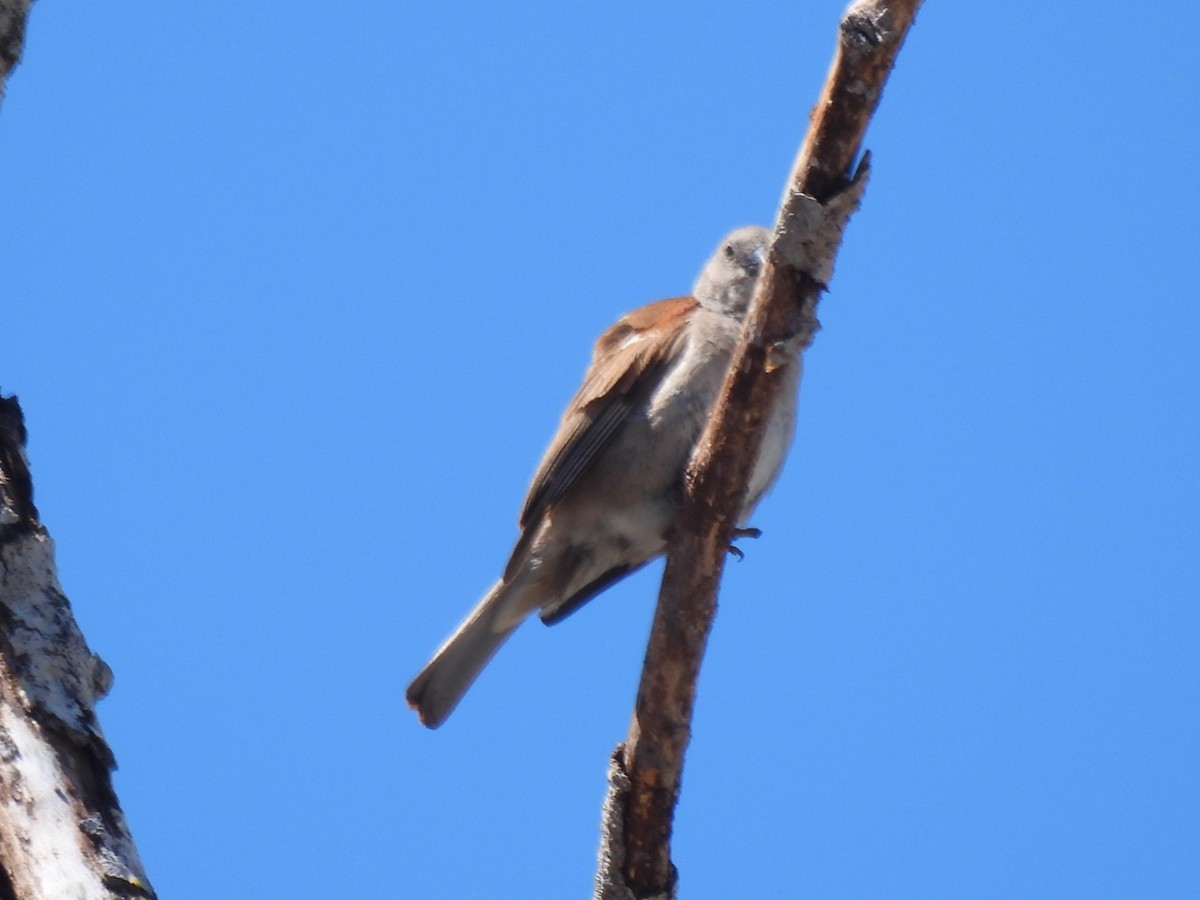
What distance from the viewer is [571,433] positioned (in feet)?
16.5

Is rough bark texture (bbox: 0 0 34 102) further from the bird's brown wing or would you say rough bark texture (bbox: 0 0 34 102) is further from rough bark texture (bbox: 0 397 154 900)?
the bird's brown wing

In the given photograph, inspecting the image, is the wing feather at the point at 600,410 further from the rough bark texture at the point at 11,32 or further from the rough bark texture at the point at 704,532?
the rough bark texture at the point at 11,32

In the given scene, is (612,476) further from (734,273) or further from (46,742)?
(46,742)

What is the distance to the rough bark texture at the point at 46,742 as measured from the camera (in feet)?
9.08

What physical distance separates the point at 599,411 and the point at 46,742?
96.1 inches

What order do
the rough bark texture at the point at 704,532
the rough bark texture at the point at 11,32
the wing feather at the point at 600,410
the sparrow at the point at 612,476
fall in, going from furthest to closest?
the wing feather at the point at 600,410, the sparrow at the point at 612,476, the rough bark texture at the point at 11,32, the rough bark texture at the point at 704,532

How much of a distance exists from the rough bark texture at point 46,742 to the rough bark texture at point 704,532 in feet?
4.34

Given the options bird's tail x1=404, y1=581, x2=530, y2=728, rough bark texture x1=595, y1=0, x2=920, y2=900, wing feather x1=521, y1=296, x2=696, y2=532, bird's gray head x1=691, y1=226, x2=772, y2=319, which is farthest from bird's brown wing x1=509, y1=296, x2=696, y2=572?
rough bark texture x1=595, y1=0, x2=920, y2=900

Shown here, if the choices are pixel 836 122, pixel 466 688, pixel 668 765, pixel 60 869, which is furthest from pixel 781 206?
pixel 466 688

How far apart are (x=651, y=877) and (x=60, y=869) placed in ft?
5.05

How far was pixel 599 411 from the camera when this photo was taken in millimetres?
5000

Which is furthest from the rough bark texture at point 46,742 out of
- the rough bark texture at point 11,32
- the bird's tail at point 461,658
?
the bird's tail at point 461,658

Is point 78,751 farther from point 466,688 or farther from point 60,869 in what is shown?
point 466,688

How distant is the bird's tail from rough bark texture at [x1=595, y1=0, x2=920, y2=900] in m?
1.47
